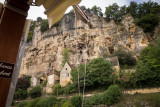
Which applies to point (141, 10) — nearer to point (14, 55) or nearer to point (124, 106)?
point (124, 106)

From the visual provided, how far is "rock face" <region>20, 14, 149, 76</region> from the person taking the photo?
25.9 metres

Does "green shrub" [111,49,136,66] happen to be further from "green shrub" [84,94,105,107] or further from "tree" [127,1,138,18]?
"tree" [127,1,138,18]

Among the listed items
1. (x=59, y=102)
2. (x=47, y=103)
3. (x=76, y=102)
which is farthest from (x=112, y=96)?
(x=47, y=103)

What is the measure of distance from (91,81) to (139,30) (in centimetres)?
1700

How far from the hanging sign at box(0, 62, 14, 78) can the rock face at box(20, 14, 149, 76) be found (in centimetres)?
2315

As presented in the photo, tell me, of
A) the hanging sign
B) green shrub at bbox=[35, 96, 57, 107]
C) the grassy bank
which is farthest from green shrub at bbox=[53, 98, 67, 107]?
the hanging sign

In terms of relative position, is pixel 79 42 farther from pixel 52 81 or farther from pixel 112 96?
pixel 112 96

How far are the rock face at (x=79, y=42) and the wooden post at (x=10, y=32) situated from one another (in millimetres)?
23030

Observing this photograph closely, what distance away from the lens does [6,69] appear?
49.7 inches

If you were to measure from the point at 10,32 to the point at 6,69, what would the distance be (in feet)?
1.38

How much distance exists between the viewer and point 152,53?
54.2ft

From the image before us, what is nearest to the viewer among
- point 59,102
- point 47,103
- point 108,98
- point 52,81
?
point 108,98

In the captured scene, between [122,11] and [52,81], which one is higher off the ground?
[122,11]

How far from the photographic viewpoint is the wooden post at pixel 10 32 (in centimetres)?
123
